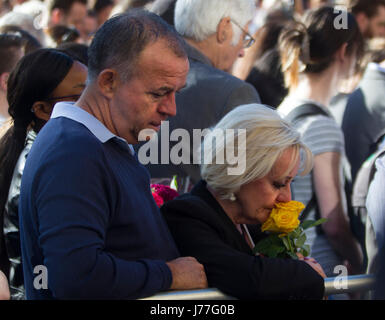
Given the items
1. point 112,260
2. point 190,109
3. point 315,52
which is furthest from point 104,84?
point 315,52

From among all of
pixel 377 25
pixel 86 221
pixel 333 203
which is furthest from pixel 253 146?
pixel 377 25

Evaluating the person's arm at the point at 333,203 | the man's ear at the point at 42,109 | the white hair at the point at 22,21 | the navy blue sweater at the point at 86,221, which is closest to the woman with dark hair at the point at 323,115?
the person's arm at the point at 333,203

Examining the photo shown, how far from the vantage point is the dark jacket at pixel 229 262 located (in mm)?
1976

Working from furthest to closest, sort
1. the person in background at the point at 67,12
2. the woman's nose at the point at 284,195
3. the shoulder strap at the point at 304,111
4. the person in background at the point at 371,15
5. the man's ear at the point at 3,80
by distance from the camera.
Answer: the person in background at the point at 67,12
the person in background at the point at 371,15
the man's ear at the point at 3,80
the shoulder strap at the point at 304,111
the woman's nose at the point at 284,195

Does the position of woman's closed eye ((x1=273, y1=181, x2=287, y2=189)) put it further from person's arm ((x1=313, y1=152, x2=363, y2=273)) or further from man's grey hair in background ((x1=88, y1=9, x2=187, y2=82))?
person's arm ((x1=313, y1=152, x2=363, y2=273))

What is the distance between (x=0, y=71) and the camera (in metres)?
3.78

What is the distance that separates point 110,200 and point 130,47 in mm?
474

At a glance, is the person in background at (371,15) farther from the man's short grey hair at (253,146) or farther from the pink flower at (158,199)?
the pink flower at (158,199)

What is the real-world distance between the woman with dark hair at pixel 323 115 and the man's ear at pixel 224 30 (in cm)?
48

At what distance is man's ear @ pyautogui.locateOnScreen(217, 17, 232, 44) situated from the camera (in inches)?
127

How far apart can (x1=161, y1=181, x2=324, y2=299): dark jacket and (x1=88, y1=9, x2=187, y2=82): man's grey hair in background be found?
53 centimetres

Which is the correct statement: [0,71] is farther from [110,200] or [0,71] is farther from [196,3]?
[110,200]

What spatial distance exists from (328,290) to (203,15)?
5.48 feet
